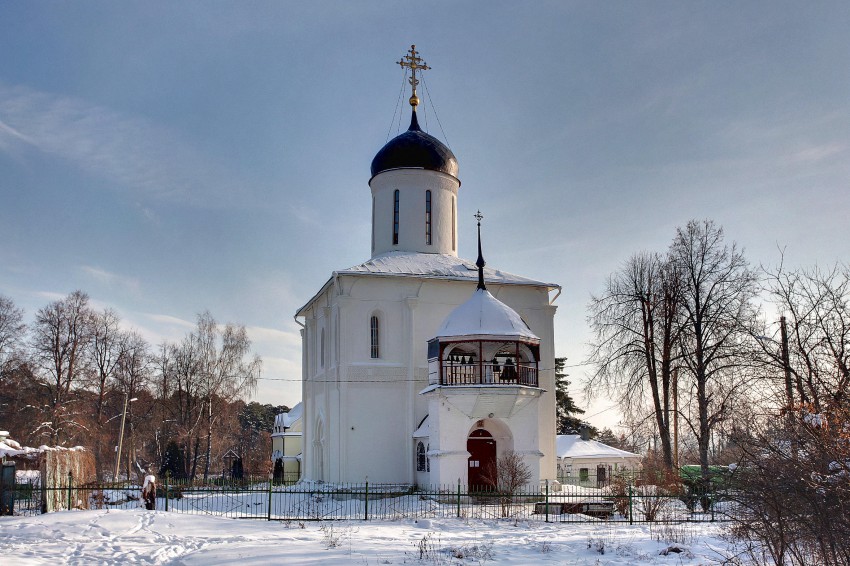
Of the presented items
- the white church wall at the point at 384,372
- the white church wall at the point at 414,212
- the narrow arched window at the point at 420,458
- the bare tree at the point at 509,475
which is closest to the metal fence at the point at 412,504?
the bare tree at the point at 509,475

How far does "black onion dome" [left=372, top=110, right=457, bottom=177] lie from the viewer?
99.7 feet

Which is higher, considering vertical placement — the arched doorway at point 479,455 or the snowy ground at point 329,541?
the arched doorway at point 479,455

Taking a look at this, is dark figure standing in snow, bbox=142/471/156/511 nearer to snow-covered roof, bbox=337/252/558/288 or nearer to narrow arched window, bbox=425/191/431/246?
snow-covered roof, bbox=337/252/558/288

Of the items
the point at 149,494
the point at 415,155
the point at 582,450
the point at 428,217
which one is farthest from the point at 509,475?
the point at 582,450

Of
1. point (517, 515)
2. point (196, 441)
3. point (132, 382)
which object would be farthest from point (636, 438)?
point (132, 382)

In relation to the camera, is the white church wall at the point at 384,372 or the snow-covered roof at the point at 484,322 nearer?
the snow-covered roof at the point at 484,322

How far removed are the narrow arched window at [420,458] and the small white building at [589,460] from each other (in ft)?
51.3

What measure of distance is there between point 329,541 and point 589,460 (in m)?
28.6

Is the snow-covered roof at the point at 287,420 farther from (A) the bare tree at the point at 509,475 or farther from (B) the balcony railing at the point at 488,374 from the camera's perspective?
(A) the bare tree at the point at 509,475

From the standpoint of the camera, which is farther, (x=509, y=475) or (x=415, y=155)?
(x=415, y=155)

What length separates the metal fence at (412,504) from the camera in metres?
18.4

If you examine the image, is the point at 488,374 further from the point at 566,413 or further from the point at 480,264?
the point at 566,413

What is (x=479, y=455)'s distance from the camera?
77.5ft

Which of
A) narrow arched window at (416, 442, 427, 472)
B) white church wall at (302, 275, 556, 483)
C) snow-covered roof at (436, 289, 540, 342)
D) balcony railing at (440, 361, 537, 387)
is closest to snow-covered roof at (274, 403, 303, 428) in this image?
white church wall at (302, 275, 556, 483)
